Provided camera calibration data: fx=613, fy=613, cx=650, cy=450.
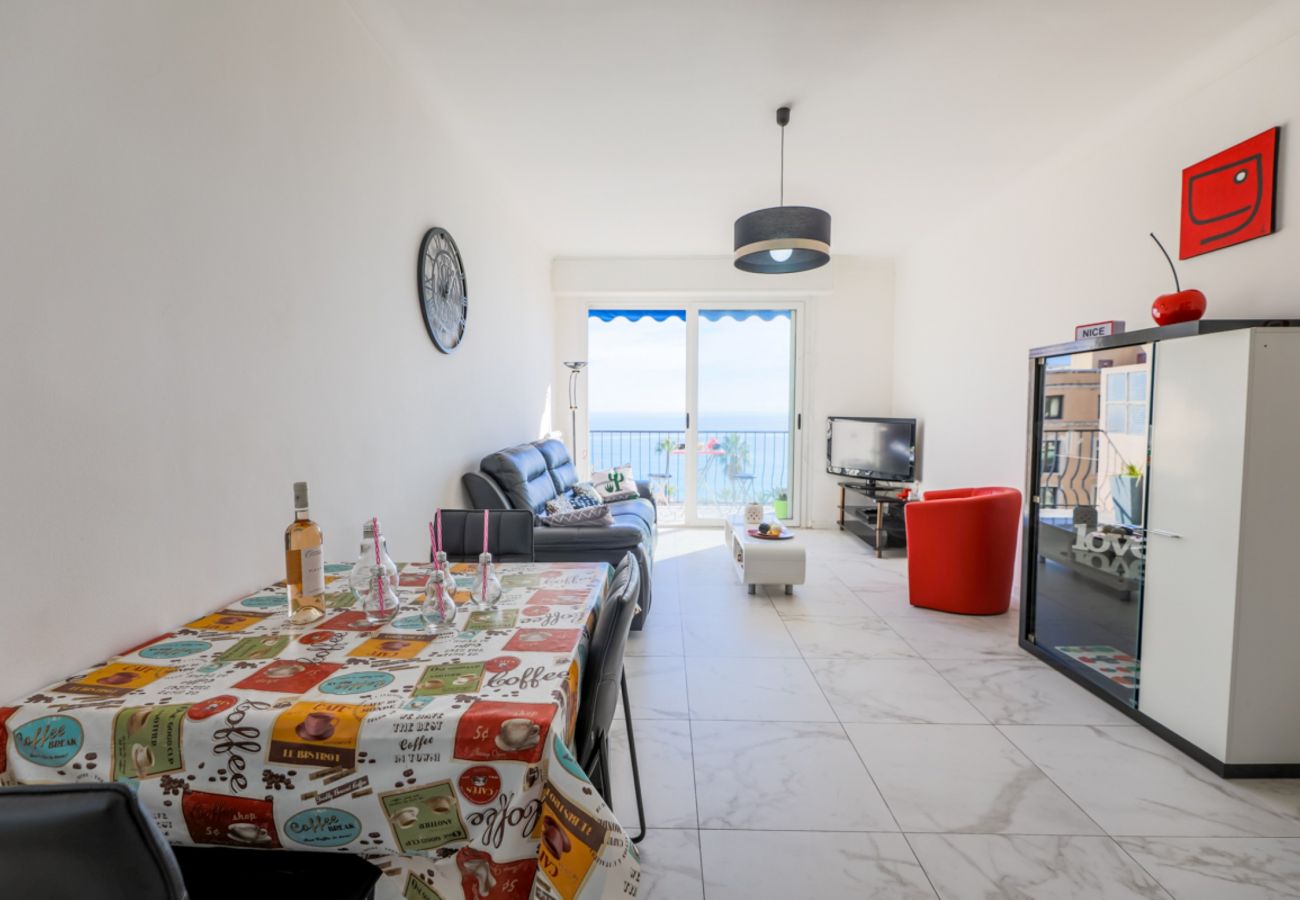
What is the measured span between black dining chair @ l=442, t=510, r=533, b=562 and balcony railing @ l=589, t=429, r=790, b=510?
4.06 m

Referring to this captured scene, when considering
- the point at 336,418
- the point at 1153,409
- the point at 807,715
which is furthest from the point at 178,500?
the point at 1153,409

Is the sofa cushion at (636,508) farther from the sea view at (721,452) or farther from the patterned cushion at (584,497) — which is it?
the sea view at (721,452)

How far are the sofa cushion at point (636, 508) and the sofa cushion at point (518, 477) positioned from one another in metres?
0.66

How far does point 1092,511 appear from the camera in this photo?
2.71 m

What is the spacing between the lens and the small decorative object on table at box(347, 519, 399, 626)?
1521 millimetres

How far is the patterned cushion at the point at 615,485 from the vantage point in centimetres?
501

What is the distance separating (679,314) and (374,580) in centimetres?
525

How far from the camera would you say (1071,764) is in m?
2.18

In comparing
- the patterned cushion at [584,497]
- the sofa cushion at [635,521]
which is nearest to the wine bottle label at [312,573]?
the sofa cushion at [635,521]

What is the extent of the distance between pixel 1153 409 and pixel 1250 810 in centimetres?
136

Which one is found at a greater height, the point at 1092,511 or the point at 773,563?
the point at 1092,511

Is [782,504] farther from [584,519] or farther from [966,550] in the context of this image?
[584,519]

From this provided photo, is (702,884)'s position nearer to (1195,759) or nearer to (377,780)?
(377,780)

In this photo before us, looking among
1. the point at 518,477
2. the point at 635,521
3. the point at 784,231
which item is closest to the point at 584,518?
the point at 518,477
